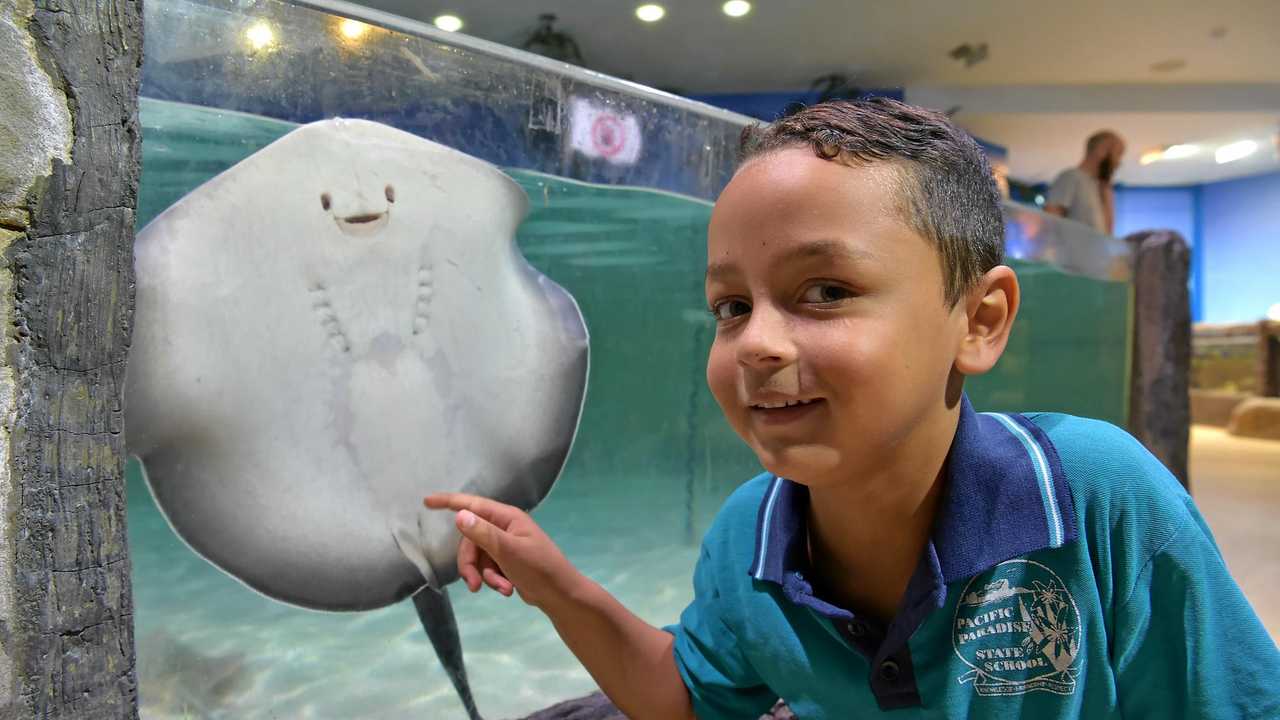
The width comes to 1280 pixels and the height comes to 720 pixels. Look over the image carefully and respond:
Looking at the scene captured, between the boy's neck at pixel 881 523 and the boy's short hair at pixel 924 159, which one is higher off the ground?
the boy's short hair at pixel 924 159

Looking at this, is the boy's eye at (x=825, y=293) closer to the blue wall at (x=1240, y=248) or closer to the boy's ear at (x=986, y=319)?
the boy's ear at (x=986, y=319)

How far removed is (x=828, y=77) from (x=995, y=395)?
5369 millimetres

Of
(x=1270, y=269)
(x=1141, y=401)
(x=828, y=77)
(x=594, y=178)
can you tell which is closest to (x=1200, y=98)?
(x=828, y=77)

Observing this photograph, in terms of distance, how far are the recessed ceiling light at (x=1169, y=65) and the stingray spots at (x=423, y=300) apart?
9449mm

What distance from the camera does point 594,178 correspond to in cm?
183

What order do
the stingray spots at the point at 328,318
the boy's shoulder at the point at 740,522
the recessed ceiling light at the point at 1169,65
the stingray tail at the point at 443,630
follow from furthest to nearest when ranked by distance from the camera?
the recessed ceiling light at the point at 1169,65
the stingray tail at the point at 443,630
the stingray spots at the point at 328,318
the boy's shoulder at the point at 740,522

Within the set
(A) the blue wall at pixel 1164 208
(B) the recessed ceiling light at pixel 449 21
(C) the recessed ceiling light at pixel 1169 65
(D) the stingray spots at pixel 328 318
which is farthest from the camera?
(A) the blue wall at pixel 1164 208

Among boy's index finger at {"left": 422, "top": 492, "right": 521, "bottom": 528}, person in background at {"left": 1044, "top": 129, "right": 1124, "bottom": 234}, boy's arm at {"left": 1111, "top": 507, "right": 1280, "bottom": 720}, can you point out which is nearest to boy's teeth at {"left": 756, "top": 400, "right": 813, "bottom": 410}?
boy's arm at {"left": 1111, "top": 507, "right": 1280, "bottom": 720}

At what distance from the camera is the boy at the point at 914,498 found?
72 cm

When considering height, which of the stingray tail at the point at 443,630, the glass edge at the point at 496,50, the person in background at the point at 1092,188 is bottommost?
the stingray tail at the point at 443,630

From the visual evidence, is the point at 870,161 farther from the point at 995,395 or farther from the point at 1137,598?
the point at 995,395

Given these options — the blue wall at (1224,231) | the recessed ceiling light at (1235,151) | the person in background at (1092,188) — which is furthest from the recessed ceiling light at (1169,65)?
the blue wall at (1224,231)

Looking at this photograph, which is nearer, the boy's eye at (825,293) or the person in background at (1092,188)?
the boy's eye at (825,293)

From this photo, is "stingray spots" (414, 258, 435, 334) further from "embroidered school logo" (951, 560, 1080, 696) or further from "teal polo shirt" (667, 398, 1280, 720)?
"embroidered school logo" (951, 560, 1080, 696)
